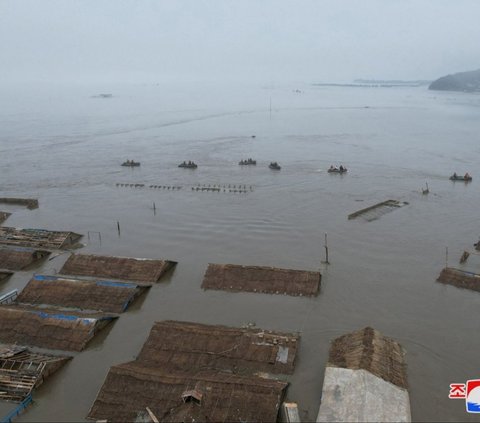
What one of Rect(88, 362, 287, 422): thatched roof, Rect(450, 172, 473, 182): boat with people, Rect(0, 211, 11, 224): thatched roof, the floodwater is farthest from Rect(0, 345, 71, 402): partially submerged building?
Rect(450, 172, 473, 182): boat with people

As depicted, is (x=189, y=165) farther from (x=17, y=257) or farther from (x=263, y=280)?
(x=263, y=280)

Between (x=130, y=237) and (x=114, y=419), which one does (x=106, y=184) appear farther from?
(x=114, y=419)

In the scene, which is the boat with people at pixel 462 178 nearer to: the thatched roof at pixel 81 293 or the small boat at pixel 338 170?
the small boat at pixel 338 170

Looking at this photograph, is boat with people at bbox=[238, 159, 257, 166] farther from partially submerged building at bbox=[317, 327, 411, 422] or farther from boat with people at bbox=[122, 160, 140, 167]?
partially submerged building at bbox=[317, 327, 411, 422]

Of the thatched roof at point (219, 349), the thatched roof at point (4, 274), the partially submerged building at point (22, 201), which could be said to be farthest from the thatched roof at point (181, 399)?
the partially submerged building at point (22, 201)

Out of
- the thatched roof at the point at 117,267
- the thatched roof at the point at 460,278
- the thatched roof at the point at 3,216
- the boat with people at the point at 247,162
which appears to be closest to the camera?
the thatched roof at the point at 460,278

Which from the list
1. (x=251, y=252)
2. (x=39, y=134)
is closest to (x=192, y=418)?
(x=251, y=252)

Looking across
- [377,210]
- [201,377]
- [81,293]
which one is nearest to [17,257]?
[81,293]
